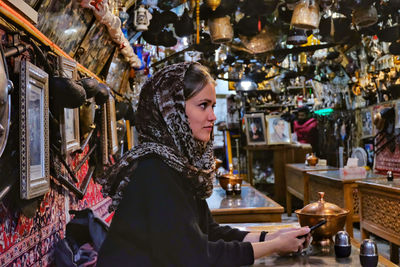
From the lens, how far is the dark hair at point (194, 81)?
5.77 feet

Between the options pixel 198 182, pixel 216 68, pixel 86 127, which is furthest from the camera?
pixel 216 68

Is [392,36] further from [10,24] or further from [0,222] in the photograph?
[0,222]

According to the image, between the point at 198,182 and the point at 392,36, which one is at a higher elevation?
the point at 392,36

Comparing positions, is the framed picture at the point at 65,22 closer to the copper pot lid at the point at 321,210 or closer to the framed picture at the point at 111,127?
the framed picture at the point at 111,127

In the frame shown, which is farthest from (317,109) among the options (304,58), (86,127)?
(86,127)

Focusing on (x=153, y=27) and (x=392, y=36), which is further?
(x=392, y=36)

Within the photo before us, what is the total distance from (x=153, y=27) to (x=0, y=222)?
316 centimetres

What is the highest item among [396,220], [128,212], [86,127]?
[86,127]

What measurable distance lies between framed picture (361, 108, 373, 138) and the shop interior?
44 millimetres

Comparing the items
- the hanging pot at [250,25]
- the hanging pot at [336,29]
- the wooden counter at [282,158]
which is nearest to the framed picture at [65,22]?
the hanging pot at [250,25]

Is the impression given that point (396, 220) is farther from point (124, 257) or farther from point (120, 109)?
point (124, 257)

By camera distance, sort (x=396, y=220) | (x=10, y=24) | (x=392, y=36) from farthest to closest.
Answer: (x=392, y=36) < (x=396, y=220) < (x=10, y=24)

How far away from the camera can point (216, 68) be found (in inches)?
314

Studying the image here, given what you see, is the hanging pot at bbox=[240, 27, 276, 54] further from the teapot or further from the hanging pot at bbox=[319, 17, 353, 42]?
the teapot
